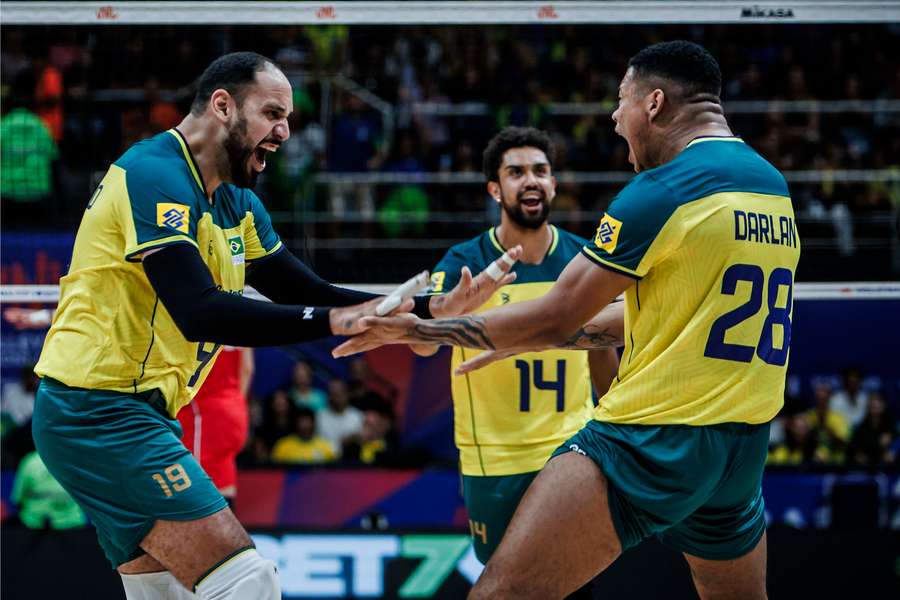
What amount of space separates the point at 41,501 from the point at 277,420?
2.22m

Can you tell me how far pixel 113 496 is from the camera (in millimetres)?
3660

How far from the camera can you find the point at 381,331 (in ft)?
12.7

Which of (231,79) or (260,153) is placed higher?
(231,79)

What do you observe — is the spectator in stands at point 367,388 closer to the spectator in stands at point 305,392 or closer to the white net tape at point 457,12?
the spectator in stands at point 305,392

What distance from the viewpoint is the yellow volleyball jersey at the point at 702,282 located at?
11.7 ft

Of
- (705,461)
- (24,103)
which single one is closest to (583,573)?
(705,461)

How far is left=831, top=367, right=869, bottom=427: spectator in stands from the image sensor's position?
10531 millimetres

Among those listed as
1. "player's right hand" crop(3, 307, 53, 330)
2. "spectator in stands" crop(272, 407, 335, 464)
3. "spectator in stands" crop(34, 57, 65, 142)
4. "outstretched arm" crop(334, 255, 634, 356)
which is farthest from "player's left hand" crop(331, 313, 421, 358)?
"spectator in stands" crop(272, 407, 335, 464)

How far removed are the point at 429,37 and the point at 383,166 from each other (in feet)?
6.33

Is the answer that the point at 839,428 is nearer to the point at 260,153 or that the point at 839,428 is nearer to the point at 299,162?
the point at 299,162

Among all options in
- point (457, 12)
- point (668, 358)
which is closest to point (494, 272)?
point (668, 358)

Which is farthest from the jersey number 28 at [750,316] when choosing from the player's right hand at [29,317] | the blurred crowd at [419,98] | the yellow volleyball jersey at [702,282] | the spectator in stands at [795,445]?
the spectator in stands at [795,445]

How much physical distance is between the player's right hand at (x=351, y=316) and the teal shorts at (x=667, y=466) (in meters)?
0.79

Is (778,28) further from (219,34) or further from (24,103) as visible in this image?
(24,103)
